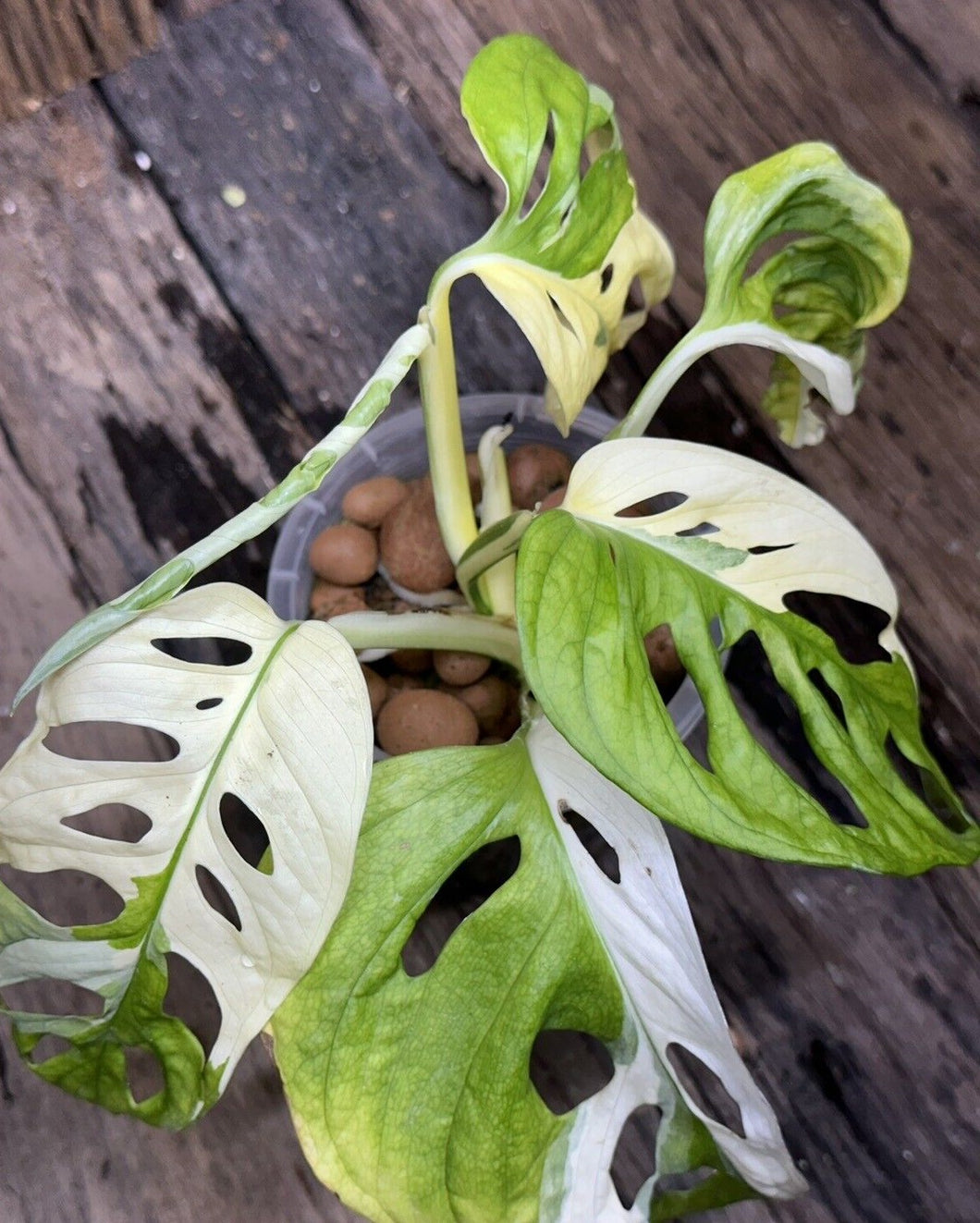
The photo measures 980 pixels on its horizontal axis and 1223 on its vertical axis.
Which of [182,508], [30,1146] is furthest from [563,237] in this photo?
[30,1146]

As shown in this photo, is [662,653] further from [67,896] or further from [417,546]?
[67,896]

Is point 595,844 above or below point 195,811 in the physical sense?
below

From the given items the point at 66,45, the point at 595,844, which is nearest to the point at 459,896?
the point at 595,844

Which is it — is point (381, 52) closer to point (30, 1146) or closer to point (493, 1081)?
point (493, 1081)

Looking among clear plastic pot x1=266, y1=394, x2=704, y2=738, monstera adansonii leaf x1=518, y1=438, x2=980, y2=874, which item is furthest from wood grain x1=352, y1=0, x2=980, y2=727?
monstera adansonii leaf x1=518, y1=438, x2=980, y2=874

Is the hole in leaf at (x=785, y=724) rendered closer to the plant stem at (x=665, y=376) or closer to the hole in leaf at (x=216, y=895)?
the plant stem at (x=665, y=376)

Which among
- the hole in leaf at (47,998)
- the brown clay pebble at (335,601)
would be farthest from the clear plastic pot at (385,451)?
the hole in leaf at (47,998)

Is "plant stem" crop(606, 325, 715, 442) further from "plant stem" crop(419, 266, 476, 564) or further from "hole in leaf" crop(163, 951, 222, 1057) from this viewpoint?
"hole in leaf" crop(163, 951, 222, 1057)
